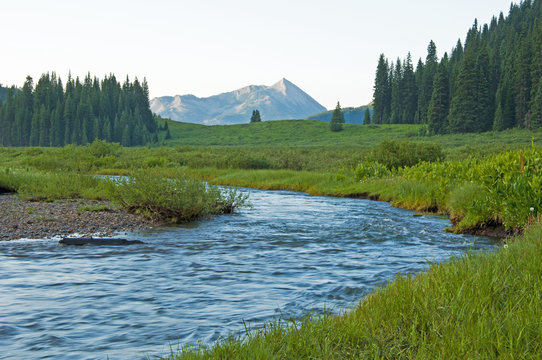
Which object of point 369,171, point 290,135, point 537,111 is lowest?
point 369,171

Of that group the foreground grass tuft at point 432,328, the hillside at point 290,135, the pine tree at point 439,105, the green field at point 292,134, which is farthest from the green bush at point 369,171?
the pine tree at point 439,105

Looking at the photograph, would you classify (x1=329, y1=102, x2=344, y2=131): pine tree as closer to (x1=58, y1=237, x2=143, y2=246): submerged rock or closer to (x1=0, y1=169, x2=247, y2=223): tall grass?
(x1=0, y1=169, x2=247, y2=223): tall grass

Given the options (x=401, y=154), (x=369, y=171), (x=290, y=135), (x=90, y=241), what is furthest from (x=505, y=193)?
(x=290, y=135)

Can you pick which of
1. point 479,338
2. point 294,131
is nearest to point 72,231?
point 479,338

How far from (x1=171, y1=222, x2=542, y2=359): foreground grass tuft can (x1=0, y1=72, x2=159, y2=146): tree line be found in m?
109

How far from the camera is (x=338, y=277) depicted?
8922 millimetres

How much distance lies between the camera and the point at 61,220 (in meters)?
14.6

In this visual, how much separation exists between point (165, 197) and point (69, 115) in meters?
107

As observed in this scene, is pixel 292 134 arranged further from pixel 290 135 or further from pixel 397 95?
pixel 397 95

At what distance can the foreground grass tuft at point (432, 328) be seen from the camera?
161 inches

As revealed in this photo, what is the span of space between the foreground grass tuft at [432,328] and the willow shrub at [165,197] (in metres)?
10.7

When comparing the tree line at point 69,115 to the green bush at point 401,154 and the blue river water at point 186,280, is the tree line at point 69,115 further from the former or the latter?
the blue river water at point 186,280

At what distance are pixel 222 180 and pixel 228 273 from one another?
2584cm

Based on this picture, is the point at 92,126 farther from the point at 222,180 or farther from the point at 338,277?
the point at 338,277
